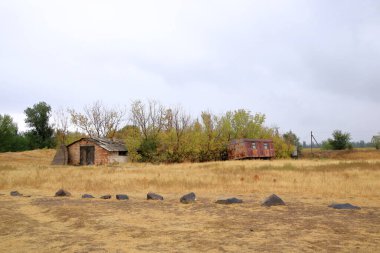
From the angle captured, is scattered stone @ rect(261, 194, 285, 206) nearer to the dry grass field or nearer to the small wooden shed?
the dry grass field

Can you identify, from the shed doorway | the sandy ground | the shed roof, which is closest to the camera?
the sandy ground

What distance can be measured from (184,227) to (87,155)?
3397cm

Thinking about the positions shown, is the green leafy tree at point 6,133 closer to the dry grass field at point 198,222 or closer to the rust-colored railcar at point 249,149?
the rust-colored railcar at point 249,149

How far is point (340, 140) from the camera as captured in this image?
6388 centimetres

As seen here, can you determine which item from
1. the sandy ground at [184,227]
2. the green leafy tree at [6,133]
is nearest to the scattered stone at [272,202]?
the sandy ground at [184,227]

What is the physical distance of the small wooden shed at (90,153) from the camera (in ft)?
126

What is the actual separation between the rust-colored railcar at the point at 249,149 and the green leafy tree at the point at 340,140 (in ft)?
84.2

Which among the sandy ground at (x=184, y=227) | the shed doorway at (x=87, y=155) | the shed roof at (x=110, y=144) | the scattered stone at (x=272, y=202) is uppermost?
the shed roof at (x=110, y=144)

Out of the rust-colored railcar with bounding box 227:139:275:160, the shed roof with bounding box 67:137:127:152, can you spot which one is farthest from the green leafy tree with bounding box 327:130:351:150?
the shed roof with bounding box 67:137:127:152

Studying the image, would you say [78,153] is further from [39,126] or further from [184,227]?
[184,227]

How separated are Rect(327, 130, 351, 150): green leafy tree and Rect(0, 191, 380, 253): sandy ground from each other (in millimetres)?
56921

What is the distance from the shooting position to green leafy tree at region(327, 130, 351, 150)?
63.3 metres

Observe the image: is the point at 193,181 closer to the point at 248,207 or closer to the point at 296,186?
the point at 296,186

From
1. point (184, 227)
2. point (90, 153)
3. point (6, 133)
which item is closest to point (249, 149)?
point (90, 153)
